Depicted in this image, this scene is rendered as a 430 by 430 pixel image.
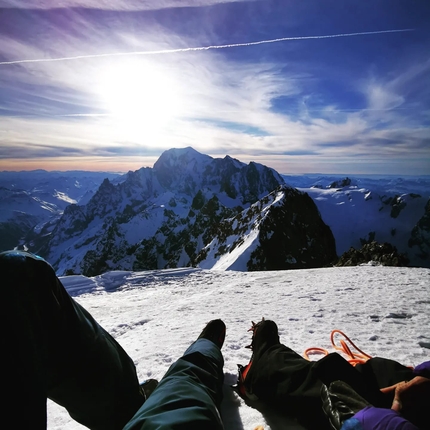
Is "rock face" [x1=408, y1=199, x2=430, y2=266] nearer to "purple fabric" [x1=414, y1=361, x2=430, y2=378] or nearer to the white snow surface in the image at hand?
the white snow surface

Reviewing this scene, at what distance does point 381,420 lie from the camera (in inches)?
62.0

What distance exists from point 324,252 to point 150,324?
4880cm

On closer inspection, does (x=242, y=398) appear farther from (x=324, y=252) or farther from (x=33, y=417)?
(x=324, y=252)

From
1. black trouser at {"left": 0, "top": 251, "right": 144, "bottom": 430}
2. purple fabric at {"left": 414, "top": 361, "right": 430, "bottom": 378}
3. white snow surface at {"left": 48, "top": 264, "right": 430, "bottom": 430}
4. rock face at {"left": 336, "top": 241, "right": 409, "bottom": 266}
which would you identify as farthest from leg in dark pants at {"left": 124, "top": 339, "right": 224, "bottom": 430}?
rock face at {"left": 336, "top": 241, "right": 409, "bottom": 266}

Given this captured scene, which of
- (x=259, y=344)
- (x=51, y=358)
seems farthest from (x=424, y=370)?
(x=51, y=358)

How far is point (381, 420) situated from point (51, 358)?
2.09 m

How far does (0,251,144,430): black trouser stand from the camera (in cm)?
142

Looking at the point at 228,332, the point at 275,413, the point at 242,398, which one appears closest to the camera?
the point at 275,413

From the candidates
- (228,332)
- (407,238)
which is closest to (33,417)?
(228,332)

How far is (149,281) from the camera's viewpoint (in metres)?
12.6

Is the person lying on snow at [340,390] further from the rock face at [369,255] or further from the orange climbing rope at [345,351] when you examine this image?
the rock face at [369,255]

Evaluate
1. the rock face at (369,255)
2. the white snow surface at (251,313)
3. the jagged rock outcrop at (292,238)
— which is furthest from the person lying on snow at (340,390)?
the jagged rock outcrop at (292,238)

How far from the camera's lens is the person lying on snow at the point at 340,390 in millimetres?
1686

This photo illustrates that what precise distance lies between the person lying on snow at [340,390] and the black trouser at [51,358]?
1.25m
